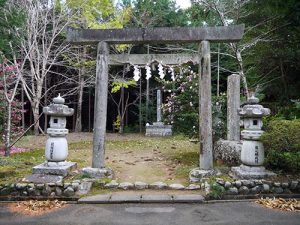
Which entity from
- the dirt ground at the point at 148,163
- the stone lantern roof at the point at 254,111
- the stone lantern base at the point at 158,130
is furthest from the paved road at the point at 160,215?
the stone lantern base at the point at 158,130

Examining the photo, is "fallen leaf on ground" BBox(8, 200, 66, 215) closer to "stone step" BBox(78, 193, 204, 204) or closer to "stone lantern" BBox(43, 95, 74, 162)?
"stone step" BBox(78, 193, 204, 204)

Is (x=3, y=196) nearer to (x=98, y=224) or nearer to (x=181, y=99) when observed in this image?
(x=98, y=224)

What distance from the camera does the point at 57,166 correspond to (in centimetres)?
674

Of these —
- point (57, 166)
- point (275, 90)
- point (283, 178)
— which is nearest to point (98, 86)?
point (57, 166)

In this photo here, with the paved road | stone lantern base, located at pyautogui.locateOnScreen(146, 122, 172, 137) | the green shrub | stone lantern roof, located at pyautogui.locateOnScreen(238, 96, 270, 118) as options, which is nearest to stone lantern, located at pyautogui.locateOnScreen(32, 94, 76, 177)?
the paved road

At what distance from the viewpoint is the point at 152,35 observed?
6.96 metres

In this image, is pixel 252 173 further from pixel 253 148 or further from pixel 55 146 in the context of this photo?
pixel 55 146

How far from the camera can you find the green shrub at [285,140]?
19.0ft

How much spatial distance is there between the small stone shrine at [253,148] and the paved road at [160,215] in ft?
2.98

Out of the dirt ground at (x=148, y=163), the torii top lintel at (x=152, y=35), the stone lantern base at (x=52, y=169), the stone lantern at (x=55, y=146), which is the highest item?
the torii top lintel at (x=152, y=35)

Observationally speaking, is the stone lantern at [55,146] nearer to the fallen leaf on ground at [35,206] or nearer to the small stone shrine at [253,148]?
the fallen leaf on ground at [35,206]

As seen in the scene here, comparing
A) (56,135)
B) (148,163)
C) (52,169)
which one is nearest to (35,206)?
(52,169)

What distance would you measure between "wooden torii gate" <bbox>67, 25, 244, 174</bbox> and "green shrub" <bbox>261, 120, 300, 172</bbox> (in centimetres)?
133

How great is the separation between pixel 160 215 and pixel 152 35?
413cm
